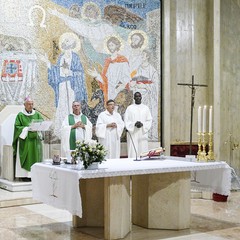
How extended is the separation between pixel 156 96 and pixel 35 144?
3.83 metres

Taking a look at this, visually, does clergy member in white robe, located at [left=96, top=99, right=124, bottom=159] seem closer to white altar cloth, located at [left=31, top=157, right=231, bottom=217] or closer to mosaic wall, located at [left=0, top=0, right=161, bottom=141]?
mosaic wall, located at [left=0, top=0, right=161, bottom=141]

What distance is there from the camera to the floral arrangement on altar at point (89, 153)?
20.2 ft

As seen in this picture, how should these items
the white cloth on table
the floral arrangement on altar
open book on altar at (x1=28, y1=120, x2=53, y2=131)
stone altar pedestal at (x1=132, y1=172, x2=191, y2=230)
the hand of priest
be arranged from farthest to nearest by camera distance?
the hand of priest < open book on altar at (x1=28, y1=120, x2=53, y2=131) < stone altar pedestal at (x1=132, y1=172, x2=191, y2=230) < the floral arrangement on altar < the white cloth on table

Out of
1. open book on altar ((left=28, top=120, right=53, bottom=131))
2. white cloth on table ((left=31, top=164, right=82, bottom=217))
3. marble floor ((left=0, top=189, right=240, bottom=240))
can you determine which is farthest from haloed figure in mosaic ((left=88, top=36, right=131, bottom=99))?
white cloth on table ((left=31, top=164, right=82, bottom=217))

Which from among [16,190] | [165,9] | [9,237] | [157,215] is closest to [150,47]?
[165,9]

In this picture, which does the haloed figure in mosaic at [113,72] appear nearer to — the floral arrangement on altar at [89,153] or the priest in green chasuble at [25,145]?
Answer: the priest in green chasuble at [25,145]

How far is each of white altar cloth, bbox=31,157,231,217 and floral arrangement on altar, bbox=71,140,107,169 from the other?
0.41ft

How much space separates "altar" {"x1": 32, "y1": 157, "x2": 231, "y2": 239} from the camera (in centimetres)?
637

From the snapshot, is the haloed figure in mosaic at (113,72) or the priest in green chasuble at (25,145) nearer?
the priest in green chasuble at (25,145)

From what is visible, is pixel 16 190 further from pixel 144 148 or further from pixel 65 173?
pixel 65 173

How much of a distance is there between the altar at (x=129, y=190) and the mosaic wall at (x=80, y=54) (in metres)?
5.08

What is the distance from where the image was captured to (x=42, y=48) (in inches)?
474

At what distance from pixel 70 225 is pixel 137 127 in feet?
16.4

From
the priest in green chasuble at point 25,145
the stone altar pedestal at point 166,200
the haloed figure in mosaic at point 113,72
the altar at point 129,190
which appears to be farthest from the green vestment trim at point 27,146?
the stone altar pedestal at point 166,200
